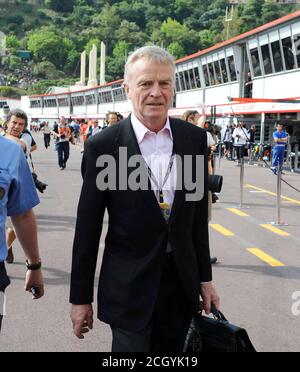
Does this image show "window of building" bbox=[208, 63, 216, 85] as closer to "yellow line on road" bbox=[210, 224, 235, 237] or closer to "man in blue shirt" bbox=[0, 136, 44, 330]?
"yellow line on road" bbox=[210, 224, 235, 237]

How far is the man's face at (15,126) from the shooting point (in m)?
Answer: 7.97

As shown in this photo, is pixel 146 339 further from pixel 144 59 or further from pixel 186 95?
pixel 186 95

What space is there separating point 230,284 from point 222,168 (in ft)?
60.6

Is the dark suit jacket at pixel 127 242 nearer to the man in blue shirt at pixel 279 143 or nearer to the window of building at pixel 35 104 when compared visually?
the man in blue shirt at pixel 279 143

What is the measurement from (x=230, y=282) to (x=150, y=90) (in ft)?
13.4

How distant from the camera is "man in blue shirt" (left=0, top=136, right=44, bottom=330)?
2.76m

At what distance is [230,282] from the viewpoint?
652cm

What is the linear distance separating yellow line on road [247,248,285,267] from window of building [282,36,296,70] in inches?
886

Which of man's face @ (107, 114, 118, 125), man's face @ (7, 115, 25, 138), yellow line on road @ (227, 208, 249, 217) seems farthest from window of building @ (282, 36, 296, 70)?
man's face @ (7, 115, 25, 138)

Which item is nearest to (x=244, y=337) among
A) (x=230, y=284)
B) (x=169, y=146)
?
(x=169, y=146)

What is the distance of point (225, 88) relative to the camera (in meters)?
39.8


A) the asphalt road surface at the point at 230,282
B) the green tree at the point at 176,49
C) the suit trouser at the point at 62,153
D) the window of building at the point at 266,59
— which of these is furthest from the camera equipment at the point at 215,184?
the green tree at the point at 176,49

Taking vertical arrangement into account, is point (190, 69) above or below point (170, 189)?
above
